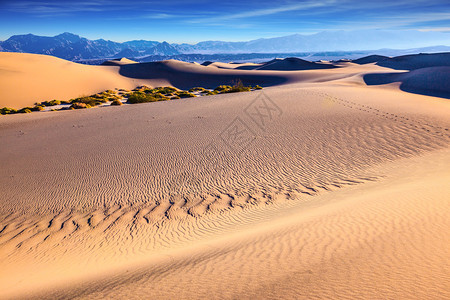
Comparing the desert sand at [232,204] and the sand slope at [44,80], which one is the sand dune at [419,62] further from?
the sand slope at [44,80]

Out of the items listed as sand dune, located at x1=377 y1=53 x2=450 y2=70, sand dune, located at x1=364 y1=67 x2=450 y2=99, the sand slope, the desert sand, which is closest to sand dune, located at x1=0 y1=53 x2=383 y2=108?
the sand slope

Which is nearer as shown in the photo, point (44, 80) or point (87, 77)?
point (44, 80)

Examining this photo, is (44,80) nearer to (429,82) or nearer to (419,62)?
(429,82)

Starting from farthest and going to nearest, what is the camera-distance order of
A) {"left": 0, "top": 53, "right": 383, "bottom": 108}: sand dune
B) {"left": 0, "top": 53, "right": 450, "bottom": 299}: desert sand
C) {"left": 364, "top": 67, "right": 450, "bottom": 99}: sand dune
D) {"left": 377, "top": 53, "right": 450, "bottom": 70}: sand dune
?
{"left": 377, "top": 53, "right": 450, "bottom": 70}: sand dune < {"left": 0, "top": 53, "right": 383, "bottom": 108}: sand dune < {"left": 364, "top": 67, "right": 450, "bottom": 99}: sand dune < {"left": 0, "top": 53, "right": 450, "bottom": 299}: desert sand

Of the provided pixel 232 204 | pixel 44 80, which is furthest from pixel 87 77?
pixel 232 204

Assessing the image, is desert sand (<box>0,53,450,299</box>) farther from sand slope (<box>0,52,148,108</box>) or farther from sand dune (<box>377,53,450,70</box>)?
sand dune (<box>377,53,450,70</box>)

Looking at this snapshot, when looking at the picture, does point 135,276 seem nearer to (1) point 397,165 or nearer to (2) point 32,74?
(1) point 397,165

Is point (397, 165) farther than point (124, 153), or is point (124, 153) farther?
point (124, 153)

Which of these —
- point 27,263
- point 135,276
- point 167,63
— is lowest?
point 27,263

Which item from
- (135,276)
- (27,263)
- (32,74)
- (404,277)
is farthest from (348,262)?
(32,74)
